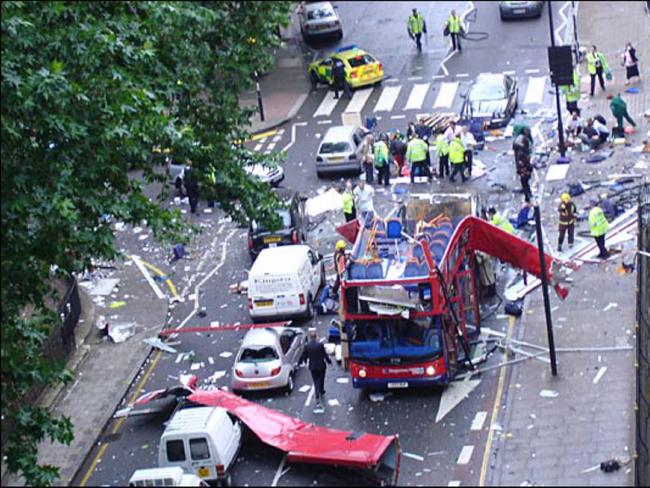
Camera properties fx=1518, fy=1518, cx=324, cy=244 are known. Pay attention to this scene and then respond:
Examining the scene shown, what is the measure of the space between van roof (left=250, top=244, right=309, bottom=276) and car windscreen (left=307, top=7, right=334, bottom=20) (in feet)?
79.3

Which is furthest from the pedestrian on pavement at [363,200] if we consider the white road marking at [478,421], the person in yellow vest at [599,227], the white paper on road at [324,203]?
the white road marking at [478,421]

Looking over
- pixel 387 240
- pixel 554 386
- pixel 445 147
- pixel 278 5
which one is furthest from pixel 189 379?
pixel 445 147

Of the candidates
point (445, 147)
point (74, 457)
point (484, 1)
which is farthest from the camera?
point (484, 1)

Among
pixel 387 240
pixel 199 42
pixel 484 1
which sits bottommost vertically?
pixel 484 1

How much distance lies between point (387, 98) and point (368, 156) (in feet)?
26.4

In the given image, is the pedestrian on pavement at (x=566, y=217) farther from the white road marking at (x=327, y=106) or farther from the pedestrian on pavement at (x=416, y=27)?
the pedestrian on pavement at (x=416, y=27)

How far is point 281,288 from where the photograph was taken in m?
35.2

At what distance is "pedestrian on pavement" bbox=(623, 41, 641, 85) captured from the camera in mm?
48281

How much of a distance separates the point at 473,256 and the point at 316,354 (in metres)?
4.68

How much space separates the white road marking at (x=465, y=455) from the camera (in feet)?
91.2

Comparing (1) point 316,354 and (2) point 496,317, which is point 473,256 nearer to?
(2) point 496,317

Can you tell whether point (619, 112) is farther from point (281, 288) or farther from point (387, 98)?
point (281, 288)

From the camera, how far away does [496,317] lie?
34.3 metres

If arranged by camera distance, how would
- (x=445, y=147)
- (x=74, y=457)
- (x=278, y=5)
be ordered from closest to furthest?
(x=74, y=457) → (x=278, y=5) → (x=445, y=147)
